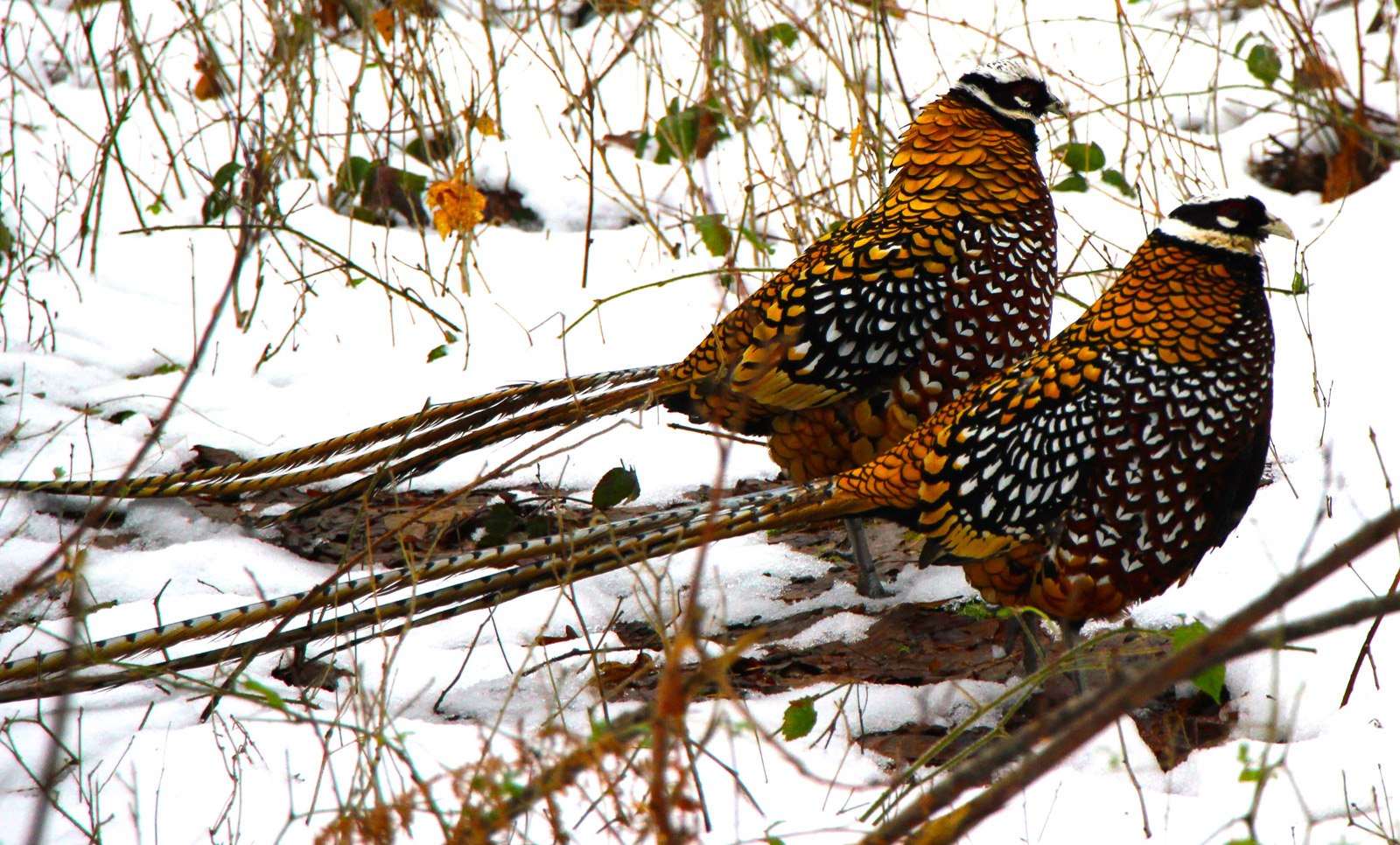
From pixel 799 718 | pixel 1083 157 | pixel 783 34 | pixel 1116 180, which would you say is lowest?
pixel 799 718

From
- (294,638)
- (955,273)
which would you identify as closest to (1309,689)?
(955,273)

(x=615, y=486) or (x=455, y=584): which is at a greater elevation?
(x=615, y=486)

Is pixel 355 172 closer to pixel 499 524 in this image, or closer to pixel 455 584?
pixel 499 524

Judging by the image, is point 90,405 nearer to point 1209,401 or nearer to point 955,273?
point 955,273

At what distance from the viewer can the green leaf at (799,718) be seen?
283 centimetres

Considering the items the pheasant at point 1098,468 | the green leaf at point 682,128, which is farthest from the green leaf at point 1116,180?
the pheasant at point 1098,468

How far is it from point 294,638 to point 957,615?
1878mm

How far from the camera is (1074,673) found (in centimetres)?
314

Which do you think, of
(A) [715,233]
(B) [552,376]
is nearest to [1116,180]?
(A) [715,233]

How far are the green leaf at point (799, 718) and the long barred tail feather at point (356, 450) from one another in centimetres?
113

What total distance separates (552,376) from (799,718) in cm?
228

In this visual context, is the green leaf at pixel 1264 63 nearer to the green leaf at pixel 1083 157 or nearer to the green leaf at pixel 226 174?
the green leaf at pixel 1083 157

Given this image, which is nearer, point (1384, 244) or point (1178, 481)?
point (1178, 481)

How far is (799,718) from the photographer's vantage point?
2.84 meters
